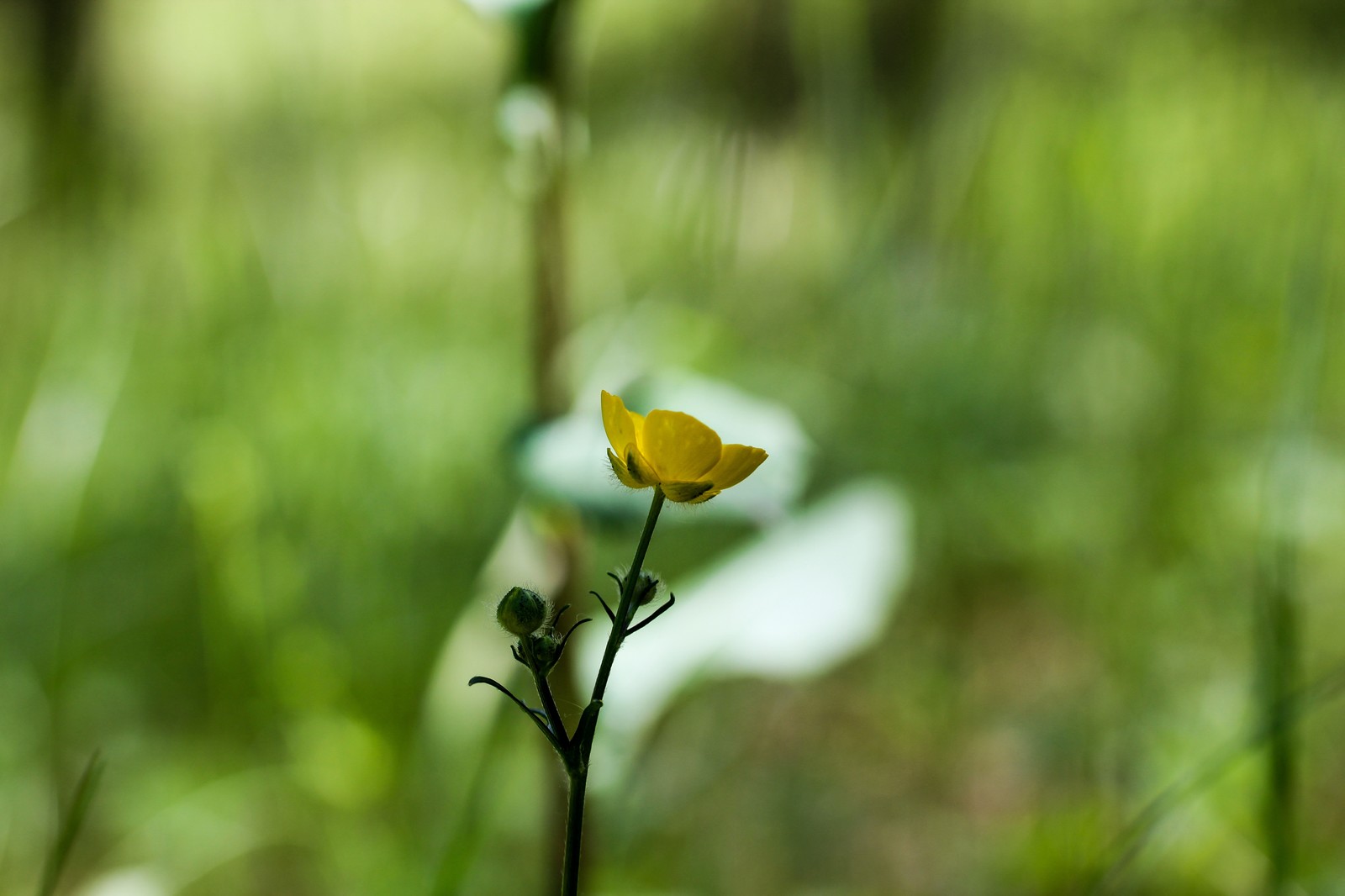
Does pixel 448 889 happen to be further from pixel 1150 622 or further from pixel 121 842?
pixel 1150 622

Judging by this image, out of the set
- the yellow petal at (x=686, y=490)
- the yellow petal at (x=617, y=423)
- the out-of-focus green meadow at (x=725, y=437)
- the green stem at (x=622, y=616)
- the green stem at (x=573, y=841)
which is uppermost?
the yellow petal at (x=617, y=423)

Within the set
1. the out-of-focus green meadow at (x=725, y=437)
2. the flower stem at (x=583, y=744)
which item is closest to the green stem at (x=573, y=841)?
the flower stem at (x=583, y=744)

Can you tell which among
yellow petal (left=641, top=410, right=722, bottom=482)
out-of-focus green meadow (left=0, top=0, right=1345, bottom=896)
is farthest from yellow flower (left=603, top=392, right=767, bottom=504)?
out-of-focus green meadow (left=0, top=0, right=1345, bottom=896)

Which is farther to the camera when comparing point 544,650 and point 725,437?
point 725,437

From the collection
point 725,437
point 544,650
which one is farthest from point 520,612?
point 725,437

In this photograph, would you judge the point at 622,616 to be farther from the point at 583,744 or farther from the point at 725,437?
the point at 725,437

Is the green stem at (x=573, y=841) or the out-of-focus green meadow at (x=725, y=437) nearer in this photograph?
the green stem at (x=573, y=841)

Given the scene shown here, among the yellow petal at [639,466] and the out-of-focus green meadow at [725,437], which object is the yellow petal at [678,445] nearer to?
the yellow petal at [639,466]

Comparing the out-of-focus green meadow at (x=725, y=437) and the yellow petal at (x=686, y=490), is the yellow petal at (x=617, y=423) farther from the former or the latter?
the out-of-focus green meadow at (x=725, y=437)

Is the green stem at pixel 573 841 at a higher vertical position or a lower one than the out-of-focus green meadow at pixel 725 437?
higher
